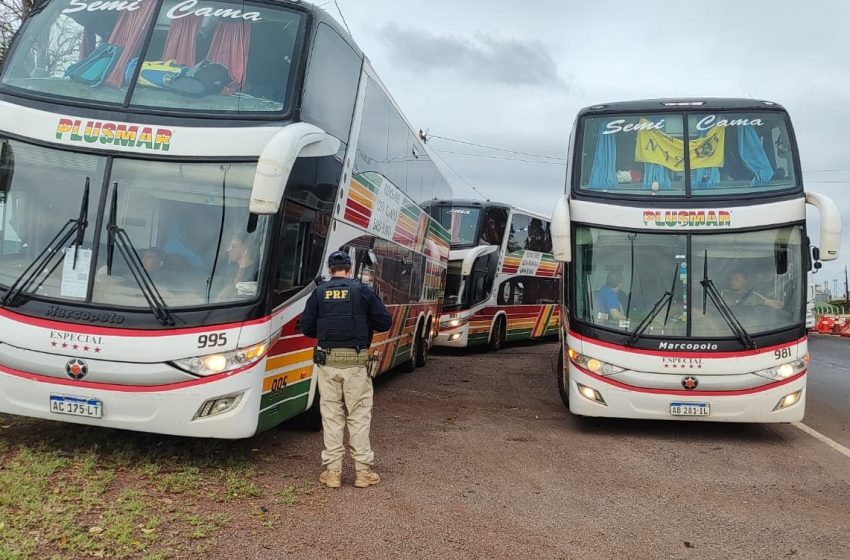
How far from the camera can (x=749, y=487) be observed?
6.56 meters

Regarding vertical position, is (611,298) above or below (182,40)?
below

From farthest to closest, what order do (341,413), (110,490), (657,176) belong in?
(657,176), (341,413), (110,490)

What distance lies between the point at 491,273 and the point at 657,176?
1047cm

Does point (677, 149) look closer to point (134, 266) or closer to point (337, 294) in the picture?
point (337, 294)

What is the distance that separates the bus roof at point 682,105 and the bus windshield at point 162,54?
4489 mm

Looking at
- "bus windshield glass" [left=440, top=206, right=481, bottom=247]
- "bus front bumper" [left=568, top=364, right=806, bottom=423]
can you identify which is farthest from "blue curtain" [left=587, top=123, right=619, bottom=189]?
"bus windshield glass" [left=440, top=206, right=481, bottom=247]

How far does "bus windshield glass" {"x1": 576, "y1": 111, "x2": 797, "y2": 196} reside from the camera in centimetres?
876

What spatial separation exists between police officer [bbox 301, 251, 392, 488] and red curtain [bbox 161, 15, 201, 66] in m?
2.18

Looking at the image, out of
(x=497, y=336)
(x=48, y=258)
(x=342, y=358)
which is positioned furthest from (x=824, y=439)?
(x=497, y=336)

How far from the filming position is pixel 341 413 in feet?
19.7

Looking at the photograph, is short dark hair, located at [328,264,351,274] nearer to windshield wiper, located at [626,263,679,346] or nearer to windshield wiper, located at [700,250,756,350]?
windshield wiper, located at [626,263,679,346]

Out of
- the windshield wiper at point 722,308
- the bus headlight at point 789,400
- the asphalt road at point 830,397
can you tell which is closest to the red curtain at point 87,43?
the windshield wiper at point 722,308

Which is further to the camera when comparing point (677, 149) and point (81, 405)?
point (677, 149)

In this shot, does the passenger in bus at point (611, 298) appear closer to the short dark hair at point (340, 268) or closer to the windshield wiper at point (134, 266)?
the short dark hair at point (340, 268)
